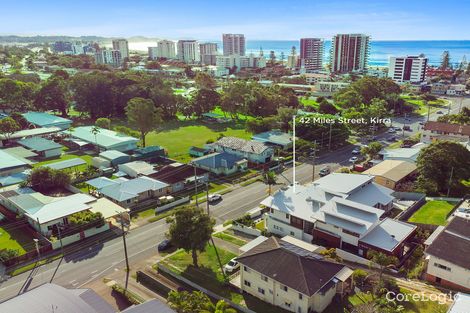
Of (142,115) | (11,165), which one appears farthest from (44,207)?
(142,115)

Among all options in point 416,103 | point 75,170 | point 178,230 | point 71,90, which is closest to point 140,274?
point 178,230

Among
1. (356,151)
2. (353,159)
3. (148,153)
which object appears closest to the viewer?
(353,159)

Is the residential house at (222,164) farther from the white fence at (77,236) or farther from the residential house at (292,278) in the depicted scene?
the residential house at (292,278)

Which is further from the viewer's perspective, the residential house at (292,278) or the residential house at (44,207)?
the residential house at (44,207)

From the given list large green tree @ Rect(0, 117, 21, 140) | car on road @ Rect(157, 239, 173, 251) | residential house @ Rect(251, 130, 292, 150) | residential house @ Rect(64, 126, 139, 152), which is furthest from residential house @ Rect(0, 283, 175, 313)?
large green tree @ Rect(0, 117, 21, 140)

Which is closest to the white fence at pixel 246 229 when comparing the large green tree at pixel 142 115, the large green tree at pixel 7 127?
the large green tree at pixel 142 115

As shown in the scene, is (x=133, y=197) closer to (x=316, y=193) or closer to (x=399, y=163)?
(x=316, y=193)

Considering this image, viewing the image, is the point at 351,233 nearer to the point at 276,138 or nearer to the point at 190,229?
the point at 190,229
